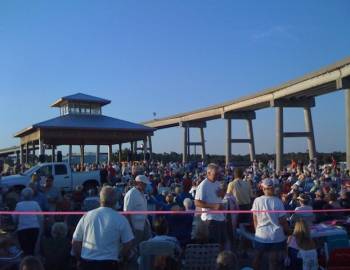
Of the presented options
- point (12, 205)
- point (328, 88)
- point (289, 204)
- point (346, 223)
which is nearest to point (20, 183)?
point (12, 205)

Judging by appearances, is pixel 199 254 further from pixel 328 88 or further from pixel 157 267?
pixel 328 88

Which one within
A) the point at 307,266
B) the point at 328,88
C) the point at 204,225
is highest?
the point at 328,88

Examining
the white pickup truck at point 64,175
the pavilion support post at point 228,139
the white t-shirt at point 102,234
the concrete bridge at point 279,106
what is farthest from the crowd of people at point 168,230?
the pavilion support post at point 228,139

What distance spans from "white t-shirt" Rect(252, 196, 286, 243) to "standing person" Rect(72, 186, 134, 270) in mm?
2557

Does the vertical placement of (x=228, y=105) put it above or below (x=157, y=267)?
above

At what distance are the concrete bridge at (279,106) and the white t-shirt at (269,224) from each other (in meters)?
18.6

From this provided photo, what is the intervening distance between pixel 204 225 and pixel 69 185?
15849 millimetres

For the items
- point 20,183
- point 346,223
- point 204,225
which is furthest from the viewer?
point 20,183

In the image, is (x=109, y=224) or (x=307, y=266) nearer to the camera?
(x=109, y=224)

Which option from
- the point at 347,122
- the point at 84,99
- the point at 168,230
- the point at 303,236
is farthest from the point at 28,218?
the point at 84,99

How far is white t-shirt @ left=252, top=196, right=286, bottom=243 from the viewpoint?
679 cm

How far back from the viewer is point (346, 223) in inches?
355

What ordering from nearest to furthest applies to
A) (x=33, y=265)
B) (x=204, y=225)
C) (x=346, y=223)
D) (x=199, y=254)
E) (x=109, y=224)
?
(x=33, y=265) → (x=109, y=224) → (x=199, y=254) → (x=204, y=225) → (x=346, y=223)

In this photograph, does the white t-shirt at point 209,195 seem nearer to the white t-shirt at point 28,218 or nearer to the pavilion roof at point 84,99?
the white t-shirt at point 28,218
